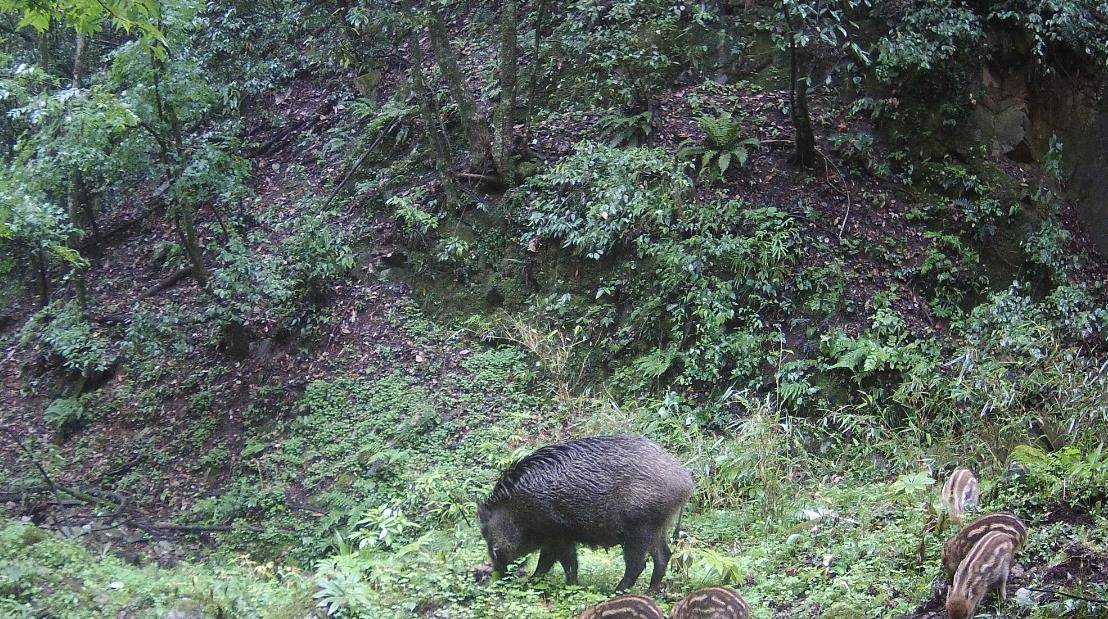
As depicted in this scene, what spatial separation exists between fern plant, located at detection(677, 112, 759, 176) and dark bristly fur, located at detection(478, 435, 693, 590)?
6.25 metres

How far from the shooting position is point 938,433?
8.48m

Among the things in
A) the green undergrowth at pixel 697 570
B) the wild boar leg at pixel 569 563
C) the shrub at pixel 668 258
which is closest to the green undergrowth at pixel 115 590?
the green undergrowth at pixel 697 570

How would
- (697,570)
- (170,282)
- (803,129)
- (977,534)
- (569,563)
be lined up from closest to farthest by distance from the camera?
(977,534) → (569,563) → (697,570) → (803,129) → (170,282)

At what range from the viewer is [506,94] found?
41.5ft

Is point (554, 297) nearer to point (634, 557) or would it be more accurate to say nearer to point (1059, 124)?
point (634, 557)

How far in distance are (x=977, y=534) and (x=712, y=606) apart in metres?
1.53

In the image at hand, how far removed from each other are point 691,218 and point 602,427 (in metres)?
3.24

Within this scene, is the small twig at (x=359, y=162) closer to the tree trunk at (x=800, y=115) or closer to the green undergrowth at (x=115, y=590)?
the tree trunk at (x=800, y=115)

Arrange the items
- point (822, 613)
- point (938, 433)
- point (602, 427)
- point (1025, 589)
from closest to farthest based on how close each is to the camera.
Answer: point (1025, 589), point (822, 613), point (938, 433), point (602, 427)

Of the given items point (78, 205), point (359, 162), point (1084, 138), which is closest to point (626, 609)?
point (359, 162)

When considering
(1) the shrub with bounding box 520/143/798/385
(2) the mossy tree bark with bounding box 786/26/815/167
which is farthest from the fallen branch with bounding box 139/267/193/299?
(2) the mossy tree bark with bounding box 786/26/815/167

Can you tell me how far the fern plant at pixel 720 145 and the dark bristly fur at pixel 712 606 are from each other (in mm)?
7316

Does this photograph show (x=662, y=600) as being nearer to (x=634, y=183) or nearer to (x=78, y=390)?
(x=634, y=183)

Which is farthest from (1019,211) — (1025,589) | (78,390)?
(78,390)
